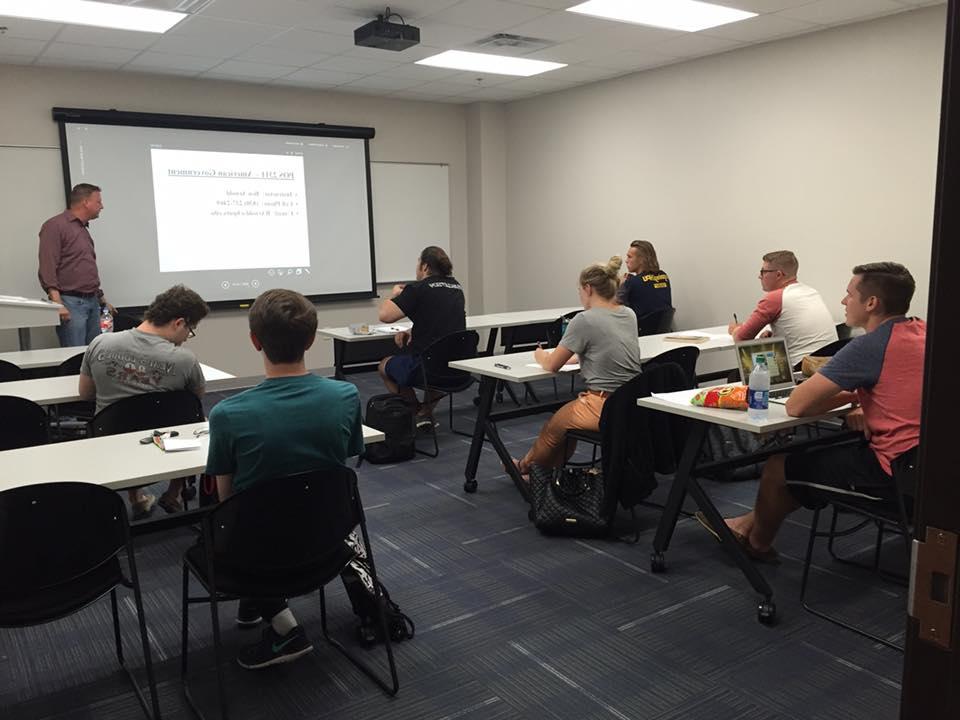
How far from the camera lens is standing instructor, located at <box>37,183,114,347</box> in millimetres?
5664

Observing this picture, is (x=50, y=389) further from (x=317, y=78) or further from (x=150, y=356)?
(x=317, y=78)

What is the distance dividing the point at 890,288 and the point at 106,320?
5611 millimetres

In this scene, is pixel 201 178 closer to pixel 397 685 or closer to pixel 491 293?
pixel 491 293

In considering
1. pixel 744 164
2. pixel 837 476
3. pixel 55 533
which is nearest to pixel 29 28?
pixel 55 533

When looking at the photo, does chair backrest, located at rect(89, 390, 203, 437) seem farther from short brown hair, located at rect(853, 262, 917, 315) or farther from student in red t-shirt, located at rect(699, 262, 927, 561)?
short brown hair, located at rect(853, 262, 917, 315)

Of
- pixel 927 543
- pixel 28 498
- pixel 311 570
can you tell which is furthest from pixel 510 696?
pixel 927 543

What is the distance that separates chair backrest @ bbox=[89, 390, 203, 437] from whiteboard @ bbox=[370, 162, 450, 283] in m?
4.94

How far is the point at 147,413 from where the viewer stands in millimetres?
3004

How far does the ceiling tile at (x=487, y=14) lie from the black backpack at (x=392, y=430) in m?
2.44

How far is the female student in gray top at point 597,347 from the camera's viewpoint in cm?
358

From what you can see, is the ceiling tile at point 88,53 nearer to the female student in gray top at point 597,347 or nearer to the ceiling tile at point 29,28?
the ceiling tile at point 29,28

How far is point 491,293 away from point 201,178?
317cm

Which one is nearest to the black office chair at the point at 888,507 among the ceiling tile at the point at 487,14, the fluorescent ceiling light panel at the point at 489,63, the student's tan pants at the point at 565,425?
the student's tan pants at the point at 565,425

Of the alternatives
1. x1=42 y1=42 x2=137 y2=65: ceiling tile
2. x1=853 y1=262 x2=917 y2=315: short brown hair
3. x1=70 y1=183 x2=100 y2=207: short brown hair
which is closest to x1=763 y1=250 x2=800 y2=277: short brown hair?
x1=853 y1=262 x2=917 y2=315: short brown hair
